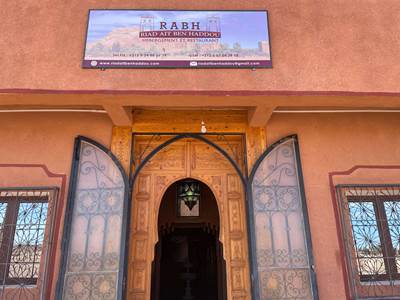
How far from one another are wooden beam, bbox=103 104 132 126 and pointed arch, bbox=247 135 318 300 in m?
1.74

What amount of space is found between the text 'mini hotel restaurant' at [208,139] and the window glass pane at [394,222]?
0.02 metres

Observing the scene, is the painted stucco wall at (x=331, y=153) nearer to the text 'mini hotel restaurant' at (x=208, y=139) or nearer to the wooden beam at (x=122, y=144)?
the text 'mini hotel restaurant' at (x=208, y=139)

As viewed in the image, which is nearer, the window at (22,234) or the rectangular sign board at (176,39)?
the rectangular sign board at (176,39)

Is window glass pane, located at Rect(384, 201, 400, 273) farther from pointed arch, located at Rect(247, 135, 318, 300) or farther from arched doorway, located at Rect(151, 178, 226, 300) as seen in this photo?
arched doorway, located at Rect(151, 178, 226, 300)

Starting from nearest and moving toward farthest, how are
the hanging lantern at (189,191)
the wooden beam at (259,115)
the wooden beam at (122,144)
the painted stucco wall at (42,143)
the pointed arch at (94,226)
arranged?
1. the pointed arch at (94,226)
2. the wooden beam at (259,115)
3. the painted stucco wall at (42,143)
4. the wooden beam at (122,144)
5. the hanging lantern at (189,191)

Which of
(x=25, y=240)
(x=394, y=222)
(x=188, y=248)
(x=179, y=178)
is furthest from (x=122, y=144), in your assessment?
(x=188, y=248)

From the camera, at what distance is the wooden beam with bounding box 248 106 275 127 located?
13.9 ft

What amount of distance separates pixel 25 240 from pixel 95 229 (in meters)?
0.86

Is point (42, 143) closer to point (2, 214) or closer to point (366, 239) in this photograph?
point (2, 214)

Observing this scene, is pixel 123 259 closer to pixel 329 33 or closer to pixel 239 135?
pixel 239 135

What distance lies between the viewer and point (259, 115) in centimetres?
438

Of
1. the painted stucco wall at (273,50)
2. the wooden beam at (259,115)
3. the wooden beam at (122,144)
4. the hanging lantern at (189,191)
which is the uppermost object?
the painted stucco wall at (273,50)

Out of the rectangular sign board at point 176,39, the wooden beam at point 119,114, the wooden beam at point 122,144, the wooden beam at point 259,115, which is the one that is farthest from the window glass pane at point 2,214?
the wooden beam at point 259,115

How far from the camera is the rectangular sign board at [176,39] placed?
395 cm
